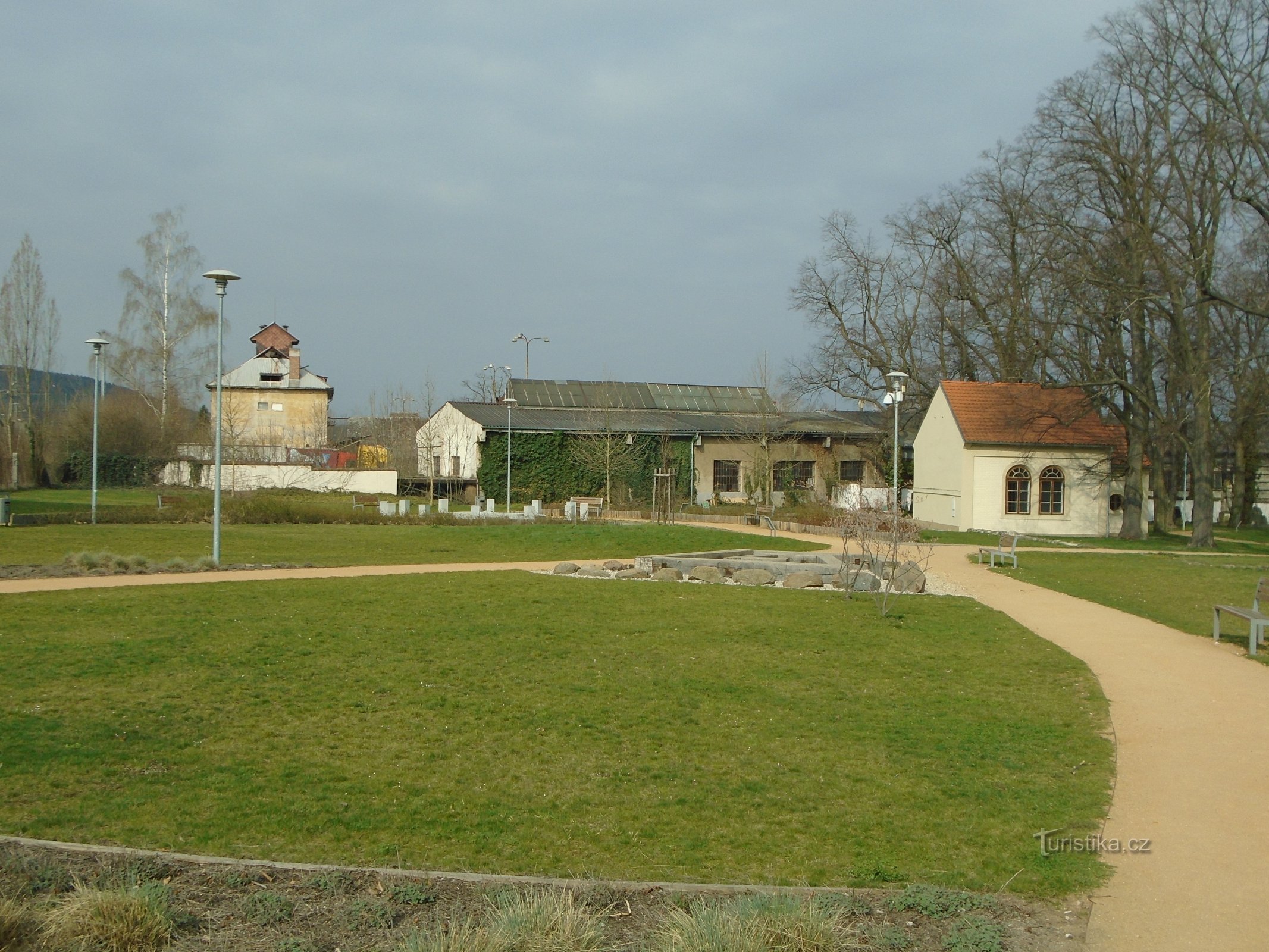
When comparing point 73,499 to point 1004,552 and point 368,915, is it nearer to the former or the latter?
point 1004,552

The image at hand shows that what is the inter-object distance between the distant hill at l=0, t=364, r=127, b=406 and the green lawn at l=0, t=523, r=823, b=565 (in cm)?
3242

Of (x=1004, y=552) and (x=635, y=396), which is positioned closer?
(x=1004, y=552)

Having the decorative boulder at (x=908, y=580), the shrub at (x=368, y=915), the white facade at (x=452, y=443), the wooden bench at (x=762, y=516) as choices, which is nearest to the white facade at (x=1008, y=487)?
the wooden bench at (x=762, y=516)

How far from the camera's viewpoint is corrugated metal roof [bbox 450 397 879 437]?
45.1m

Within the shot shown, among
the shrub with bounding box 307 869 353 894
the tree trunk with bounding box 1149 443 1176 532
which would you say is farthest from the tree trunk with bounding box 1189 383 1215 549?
the shrub with bounding box 307 869 353 894

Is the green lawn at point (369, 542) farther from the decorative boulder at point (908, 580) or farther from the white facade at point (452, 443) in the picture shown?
the white facade at point (452, 443)

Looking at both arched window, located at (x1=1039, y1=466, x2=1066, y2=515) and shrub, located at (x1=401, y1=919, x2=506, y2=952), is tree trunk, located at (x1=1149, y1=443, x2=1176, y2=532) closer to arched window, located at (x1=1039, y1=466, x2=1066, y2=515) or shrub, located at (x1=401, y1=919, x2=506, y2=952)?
arched window, located at (x1=1039, y1=466, x2=1066, y2=515)

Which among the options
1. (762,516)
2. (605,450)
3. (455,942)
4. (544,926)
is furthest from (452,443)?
(455,942)

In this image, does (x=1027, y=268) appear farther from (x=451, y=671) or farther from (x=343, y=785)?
(x=343, y=785)

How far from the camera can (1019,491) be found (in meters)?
37.1

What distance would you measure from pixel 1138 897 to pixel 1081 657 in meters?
7.37

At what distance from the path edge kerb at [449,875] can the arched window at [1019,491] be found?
3366 cm

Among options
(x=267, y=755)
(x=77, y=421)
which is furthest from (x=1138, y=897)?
(x=77, y=421)

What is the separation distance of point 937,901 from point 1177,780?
3.40 meters
